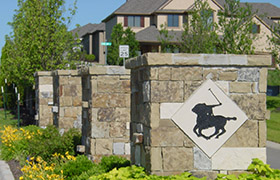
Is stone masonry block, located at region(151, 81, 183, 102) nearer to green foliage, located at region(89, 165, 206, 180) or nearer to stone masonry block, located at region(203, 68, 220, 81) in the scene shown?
stone masonry block, located at region(203, 68, 220, 81)

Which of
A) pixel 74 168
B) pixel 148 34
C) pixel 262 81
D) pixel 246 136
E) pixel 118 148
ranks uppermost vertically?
pixel 148 34

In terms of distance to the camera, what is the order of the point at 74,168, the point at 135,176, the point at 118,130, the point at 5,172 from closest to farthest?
the point at 135,176 < the point at 74,168 < the point at 118,130 < the point at 5,172

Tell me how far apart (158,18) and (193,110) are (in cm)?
4740

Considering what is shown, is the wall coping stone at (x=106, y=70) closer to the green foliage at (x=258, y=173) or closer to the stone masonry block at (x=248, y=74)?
the stone masonry block at (x=248, y=74)

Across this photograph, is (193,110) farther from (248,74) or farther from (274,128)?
(274,128)

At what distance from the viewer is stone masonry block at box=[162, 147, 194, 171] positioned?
22.3 feet

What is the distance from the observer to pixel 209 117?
6914 millimetres

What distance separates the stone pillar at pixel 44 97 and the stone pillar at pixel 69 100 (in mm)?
3399

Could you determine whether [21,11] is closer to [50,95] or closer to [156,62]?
[50,95]

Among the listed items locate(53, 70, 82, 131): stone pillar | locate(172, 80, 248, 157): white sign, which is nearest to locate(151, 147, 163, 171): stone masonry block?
locate(172, 80, 248, 157): white sign

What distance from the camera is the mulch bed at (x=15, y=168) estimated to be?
11.6 m

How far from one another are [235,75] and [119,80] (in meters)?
4.02

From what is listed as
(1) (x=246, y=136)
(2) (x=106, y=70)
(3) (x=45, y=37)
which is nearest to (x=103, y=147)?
(2) (x=106, y=70)

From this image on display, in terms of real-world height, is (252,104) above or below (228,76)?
below
